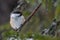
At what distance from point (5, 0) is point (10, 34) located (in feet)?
13.4

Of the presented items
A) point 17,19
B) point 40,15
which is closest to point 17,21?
point 17,19

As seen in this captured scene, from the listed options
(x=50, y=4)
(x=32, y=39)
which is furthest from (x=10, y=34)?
(x=50, y=4)

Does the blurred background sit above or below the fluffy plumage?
below

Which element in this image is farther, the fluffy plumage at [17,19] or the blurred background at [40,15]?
the fluffy plumage at [17,19]

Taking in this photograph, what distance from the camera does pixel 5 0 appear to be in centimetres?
555

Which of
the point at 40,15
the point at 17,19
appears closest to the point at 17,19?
the point at 17,19

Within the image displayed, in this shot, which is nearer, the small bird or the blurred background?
the blurred background

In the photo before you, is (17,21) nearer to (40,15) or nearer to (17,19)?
(17,19)

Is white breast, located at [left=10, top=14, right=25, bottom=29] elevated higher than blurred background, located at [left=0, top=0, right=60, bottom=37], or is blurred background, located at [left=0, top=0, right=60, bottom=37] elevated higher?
white breast, located at [left=10, top=14, right=25, bottom=29]

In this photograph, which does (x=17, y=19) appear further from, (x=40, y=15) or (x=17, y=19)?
(x=40, y=15)

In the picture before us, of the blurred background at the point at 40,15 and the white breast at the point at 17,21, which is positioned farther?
the white breast at the point at 17,21

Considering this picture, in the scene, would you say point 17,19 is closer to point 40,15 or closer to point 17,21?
point 17,21

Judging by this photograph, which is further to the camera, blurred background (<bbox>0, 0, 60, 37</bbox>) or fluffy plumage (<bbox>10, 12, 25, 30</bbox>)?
fluffy plumage (<bbox>10, 12, 25, 30</bbox>)

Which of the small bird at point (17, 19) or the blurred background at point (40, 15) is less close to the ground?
the small bird at point (17, 19)
